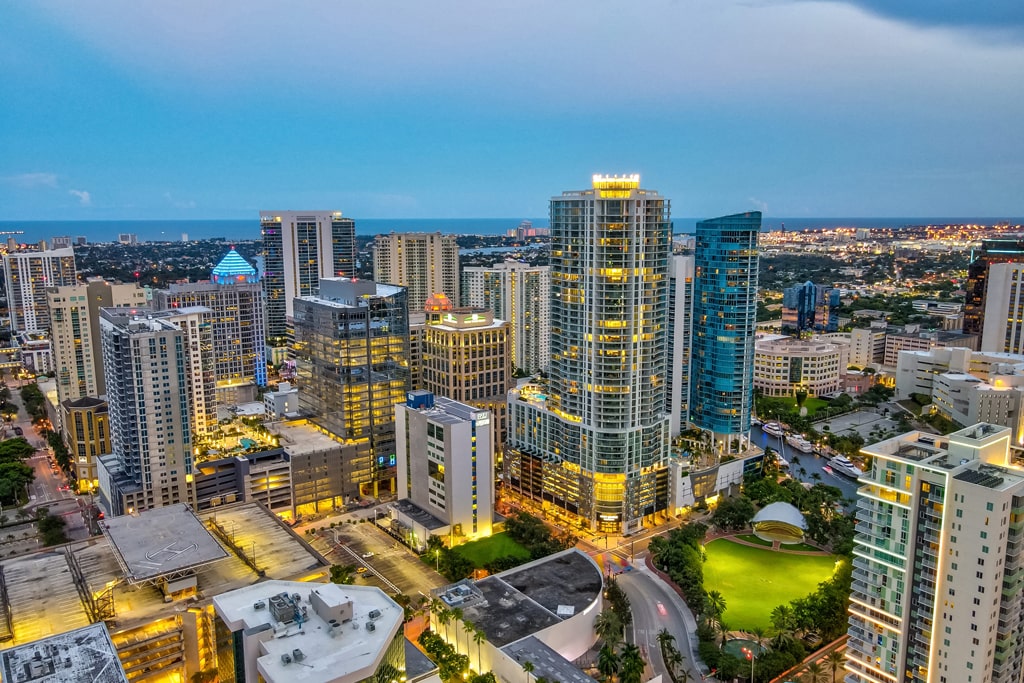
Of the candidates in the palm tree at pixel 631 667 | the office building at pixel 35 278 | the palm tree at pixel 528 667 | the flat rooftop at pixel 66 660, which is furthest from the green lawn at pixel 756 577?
the office building at pixel 35 278

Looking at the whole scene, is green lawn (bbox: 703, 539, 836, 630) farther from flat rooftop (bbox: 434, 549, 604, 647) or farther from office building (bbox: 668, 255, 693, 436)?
office building (bbox: 668, 255, 693, 436)

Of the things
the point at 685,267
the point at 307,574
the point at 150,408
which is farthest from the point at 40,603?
the point at 685,267

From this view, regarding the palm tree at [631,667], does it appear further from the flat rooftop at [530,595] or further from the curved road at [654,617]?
the flat rooftop at [530,595]

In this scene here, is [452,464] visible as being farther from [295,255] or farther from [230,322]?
[295,255]

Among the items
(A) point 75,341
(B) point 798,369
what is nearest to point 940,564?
(B) point 798,369

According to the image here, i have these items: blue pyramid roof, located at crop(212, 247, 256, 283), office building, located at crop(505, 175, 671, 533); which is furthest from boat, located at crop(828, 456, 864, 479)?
blue pyramid roof, located at crop(212, 247, 256, 283)

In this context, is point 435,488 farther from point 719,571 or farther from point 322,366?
point 719,571
